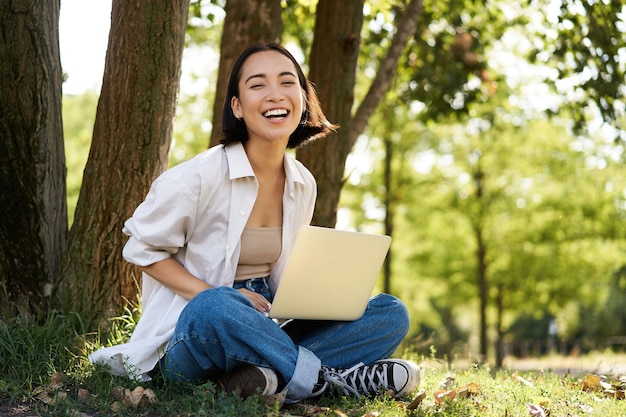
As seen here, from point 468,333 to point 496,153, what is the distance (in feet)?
83.4

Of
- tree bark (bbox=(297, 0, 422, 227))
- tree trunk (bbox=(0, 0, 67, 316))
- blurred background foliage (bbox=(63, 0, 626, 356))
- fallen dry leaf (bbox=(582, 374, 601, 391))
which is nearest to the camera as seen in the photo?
fallen dry leaf (bbox=(582, 374, 601, 391))

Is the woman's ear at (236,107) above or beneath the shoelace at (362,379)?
above

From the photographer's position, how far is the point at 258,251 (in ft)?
11.8

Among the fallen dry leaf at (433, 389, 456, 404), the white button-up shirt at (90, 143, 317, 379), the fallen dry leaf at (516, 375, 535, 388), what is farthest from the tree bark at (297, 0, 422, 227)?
the fallen dry leaf at (433, 389, 456, 404)

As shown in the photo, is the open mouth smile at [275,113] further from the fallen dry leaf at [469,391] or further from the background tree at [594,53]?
the background tree at [594,53]

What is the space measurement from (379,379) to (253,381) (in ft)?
2.28

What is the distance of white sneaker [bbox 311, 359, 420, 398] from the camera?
3.53 meters

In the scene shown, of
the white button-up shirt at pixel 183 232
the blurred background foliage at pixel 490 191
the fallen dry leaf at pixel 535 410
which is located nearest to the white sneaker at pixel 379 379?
the fallen dry leaf at pixel 535 410

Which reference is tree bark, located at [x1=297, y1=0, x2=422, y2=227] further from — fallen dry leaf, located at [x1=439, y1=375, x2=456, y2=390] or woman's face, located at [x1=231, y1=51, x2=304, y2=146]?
woman's face, located at [x1=231, y1=51, x2=304, y2=146]

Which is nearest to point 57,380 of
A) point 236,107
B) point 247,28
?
point 236,107

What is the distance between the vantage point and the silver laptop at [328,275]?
3.21 meters

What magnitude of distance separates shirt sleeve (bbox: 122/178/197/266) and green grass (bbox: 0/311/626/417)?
552 millimetres

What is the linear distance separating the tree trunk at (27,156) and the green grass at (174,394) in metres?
0.38

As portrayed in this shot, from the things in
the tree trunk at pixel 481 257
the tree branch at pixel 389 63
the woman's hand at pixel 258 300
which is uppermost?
the tree branch at pixel 389 63
